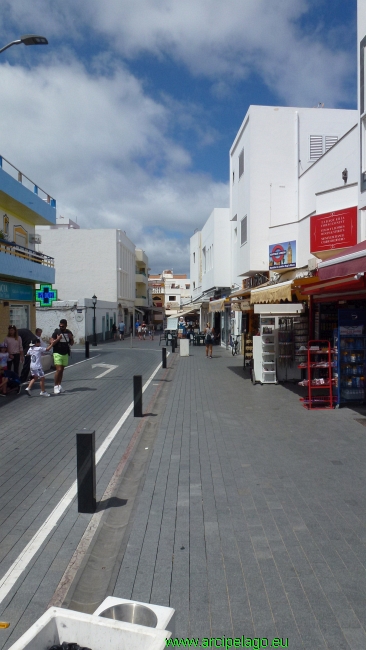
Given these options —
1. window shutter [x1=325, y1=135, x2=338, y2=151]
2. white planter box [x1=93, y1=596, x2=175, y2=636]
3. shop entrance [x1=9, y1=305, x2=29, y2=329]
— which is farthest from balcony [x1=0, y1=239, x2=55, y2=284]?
white planter box [x1=93, y1=596, x2=175, y2=636]

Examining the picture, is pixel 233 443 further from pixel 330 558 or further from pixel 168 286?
pixel 168 286

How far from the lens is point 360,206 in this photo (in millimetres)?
11383

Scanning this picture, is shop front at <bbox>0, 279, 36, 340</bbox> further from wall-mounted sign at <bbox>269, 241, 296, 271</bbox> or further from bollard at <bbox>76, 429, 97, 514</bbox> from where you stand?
bollard at <bbox>76, 429, 97, 514</bbox>

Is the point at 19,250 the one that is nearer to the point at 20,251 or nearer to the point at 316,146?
the point at 20,251

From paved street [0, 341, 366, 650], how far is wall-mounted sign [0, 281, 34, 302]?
900 centimetres

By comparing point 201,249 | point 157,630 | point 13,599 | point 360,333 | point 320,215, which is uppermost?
point 201,249

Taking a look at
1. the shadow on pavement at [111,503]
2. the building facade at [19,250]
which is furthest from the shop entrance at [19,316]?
A: the shadow on pavement at [111,503]

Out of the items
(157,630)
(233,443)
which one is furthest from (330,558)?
(233,443)

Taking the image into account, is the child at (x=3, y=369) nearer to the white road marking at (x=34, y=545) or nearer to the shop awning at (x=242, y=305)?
the shop awning at (x=242, y=305)

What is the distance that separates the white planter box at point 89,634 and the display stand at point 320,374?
8808mm

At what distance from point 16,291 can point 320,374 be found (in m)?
12.9

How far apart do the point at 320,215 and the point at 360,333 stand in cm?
603

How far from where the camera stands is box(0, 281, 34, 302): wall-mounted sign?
18605mm

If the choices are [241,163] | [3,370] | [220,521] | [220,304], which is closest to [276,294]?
[3,370]
